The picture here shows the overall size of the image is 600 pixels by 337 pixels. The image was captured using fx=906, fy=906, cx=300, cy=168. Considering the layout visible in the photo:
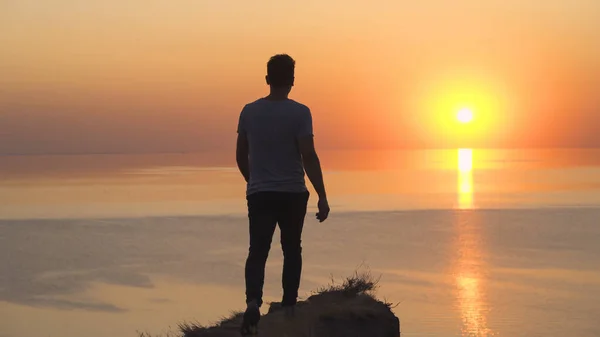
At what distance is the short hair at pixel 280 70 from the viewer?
6.95 meters

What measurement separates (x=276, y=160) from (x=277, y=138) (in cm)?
17

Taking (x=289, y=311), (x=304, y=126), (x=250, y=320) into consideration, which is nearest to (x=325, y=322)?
(x=289, y=311)

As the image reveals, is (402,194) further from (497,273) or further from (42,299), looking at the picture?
(42,299)

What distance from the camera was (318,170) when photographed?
7027mm

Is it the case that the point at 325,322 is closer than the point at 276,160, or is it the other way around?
the point at 276,160

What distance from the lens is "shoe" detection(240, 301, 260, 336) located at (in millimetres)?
6820

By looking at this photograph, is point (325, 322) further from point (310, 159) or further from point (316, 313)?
point (310, 159)

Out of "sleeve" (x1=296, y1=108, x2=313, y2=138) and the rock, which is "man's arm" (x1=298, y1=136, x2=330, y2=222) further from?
the rock

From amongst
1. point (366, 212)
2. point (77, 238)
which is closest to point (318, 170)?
point (77, 238)

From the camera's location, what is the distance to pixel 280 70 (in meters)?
6.95

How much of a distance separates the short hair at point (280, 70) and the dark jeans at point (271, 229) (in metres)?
0.85

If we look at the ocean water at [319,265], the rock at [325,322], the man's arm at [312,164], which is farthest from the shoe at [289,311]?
the ocean water at [319,265]

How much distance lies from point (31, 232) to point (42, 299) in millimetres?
12910

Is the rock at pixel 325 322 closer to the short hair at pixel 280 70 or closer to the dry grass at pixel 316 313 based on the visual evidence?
the dry grass at pixel 316 313
